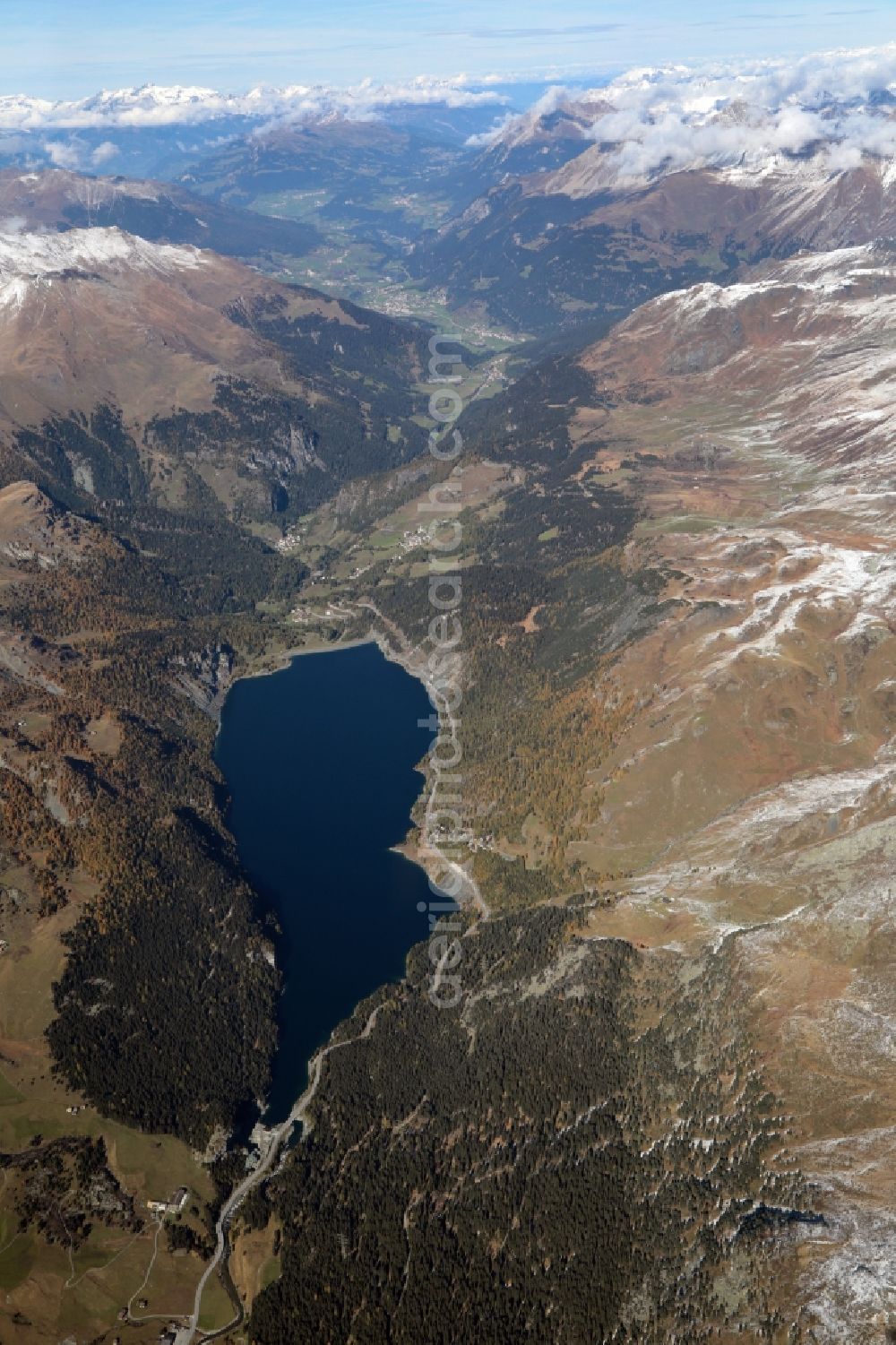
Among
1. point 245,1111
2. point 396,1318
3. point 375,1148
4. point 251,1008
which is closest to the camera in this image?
point 396,1318

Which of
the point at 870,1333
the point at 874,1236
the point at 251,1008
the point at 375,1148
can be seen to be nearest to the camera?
the point at 870,1333

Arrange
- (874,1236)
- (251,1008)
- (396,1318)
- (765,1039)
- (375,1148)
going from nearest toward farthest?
(874,1236)
(396,1318)
(765,1039)
(375,1148)
(251,1008)

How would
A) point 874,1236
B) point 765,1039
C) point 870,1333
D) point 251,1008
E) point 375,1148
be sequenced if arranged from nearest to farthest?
point 870,1333
point 874,1236
point 765,1039
point 375,1148
point 251,1008

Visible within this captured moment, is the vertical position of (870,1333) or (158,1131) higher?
(870,1333)

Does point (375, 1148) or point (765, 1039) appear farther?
point (375, 1148)

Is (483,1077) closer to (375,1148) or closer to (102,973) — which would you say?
(375,1148)

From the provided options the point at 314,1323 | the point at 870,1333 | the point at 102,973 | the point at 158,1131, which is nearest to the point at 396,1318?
the point at 314,1323

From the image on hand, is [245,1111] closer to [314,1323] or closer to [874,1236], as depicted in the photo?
[314,1323]

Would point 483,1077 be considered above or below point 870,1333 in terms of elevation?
below


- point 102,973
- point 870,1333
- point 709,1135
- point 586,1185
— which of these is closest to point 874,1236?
point 870,1333
